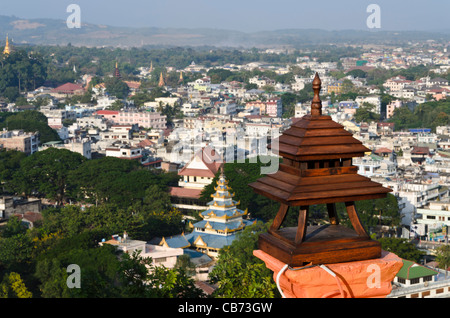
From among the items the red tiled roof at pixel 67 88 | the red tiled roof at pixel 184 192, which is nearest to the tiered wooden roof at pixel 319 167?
the red tiled roof at pixel 184 192

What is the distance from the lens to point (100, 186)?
27766mm

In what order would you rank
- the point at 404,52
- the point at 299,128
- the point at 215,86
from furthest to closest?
the point at 404,52 → the point at 215,86 → the point at 299,128

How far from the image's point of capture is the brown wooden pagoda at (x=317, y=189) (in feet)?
16.9

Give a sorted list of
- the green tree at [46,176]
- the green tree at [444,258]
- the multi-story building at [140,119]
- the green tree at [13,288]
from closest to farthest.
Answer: the green tree at [13,288]
the green tree at [444,258]
the green tree at [46,176]
the multi-story building at [140,119]

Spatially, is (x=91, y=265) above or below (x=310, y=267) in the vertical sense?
below

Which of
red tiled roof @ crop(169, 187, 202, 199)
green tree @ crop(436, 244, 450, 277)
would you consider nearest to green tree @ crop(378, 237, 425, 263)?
green tree @ crop(436, 244, 450, 277)

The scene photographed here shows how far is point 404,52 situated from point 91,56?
63.0 m

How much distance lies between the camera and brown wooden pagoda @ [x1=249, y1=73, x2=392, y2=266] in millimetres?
5148

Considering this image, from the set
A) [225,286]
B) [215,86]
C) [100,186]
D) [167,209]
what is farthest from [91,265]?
[215,86]

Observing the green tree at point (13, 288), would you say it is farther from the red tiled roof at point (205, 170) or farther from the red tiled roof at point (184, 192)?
the red tiled roof at point (205, 170)

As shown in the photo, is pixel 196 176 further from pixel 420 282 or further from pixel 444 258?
pixel 420 282

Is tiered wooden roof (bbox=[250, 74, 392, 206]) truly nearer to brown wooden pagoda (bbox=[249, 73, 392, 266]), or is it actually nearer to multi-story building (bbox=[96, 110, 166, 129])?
brown wooden pagoda (bbox=[249, 73, 392, 266])

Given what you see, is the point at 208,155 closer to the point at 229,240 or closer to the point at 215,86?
the point at 229,240

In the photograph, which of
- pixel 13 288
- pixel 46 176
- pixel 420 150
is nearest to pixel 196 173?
pixel 46 176
